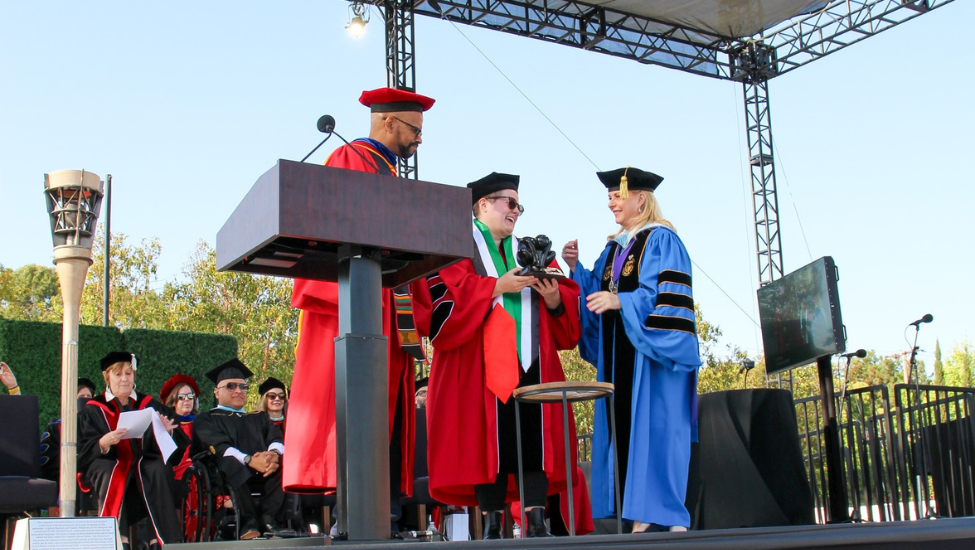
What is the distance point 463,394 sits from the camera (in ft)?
13.0

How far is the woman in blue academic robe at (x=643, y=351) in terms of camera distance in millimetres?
3775

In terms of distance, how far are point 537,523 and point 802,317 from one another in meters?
1.99

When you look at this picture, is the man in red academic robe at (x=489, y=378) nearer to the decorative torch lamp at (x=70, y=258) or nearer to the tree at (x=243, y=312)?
the decorative torch lamp at (x=70, y=258)

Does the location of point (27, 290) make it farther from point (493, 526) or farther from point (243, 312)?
point (493, 526)

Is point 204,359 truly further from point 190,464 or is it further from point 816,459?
point 816,459

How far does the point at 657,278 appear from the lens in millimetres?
4051

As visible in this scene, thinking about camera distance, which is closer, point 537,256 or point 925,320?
point 537,256

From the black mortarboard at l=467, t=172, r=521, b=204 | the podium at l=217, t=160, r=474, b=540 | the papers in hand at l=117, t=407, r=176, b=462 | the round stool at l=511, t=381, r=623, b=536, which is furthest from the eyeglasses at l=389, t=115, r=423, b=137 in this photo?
the papers in hand at l=117, t=407, r=176, b=462

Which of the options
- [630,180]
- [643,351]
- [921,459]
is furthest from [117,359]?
[921,459]

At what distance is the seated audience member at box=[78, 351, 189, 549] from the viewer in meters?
6.02

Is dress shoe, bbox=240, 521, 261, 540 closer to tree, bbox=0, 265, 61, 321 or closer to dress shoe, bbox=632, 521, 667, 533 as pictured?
dress shoe, bbox=632, 521, 667, 533

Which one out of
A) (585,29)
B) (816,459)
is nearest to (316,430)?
(816,459)

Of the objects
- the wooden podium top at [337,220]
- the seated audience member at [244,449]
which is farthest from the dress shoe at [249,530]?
the wooden podium top at [337,220]

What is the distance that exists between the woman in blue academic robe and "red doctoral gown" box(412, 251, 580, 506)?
0.78 feet
